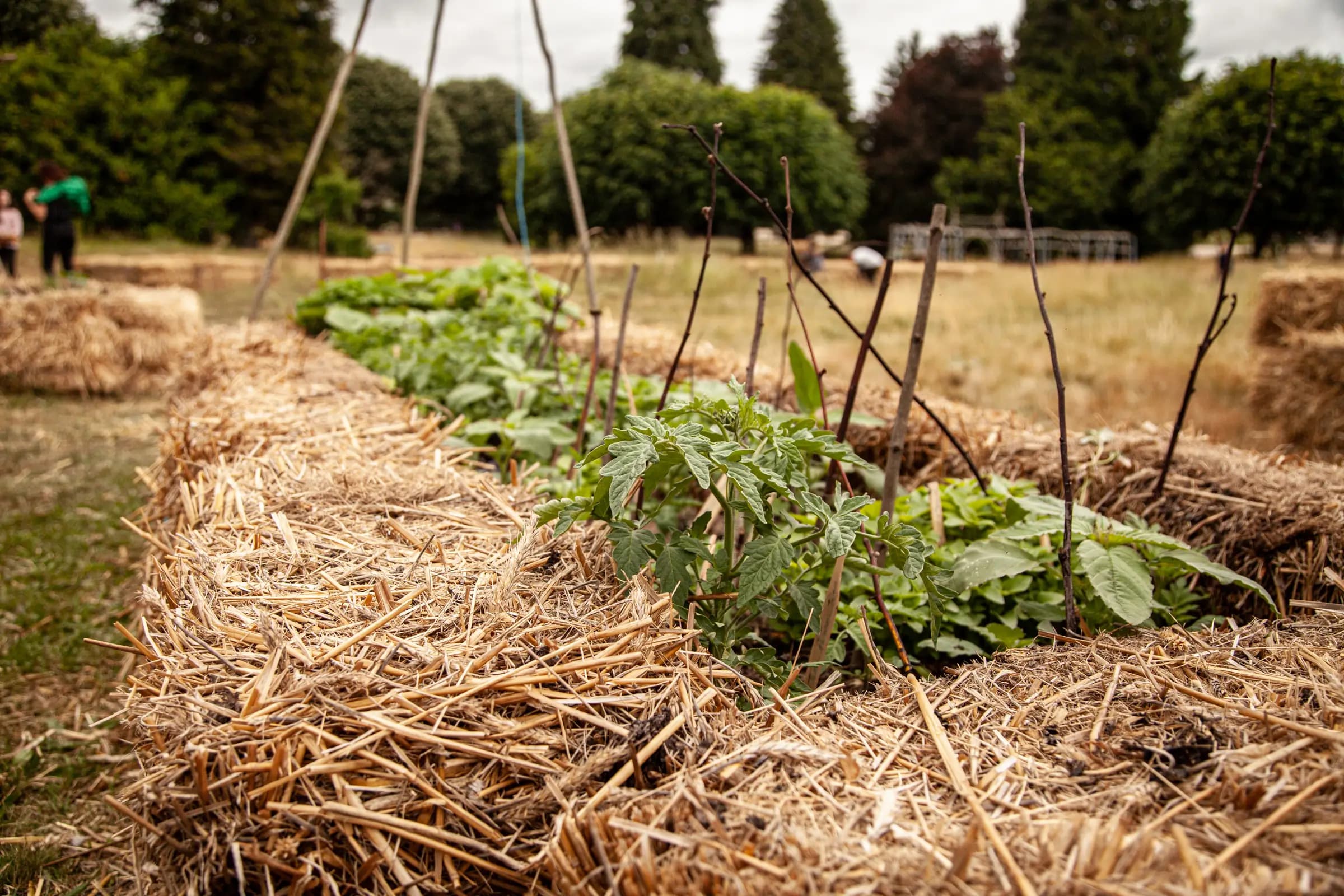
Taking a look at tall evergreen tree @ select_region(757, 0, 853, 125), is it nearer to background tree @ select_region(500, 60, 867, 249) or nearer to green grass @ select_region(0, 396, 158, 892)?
background tree @ select_region(500, 60, 867, 249)

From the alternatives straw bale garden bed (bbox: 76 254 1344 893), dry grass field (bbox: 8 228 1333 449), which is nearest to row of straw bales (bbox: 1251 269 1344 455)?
dry grass field (bbox: 8 228 1333 449)

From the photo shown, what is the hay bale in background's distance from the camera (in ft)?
21.8

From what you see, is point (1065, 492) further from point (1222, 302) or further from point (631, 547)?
point (631, 547)

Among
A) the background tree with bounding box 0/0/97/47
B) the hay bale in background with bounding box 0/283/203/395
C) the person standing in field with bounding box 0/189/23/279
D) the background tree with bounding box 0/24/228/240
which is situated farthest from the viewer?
the background tree with bounding box 0/24/228/240

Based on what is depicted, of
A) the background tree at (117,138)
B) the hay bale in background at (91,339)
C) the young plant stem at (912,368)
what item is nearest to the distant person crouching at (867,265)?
the hay bale in background at (91,339)

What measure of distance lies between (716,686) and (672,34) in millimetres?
27311

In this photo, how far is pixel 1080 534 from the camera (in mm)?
1922

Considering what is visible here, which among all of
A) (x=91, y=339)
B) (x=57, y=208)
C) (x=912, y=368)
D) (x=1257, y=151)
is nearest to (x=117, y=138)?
(x=57, y=208)

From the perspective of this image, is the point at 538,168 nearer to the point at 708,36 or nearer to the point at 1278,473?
the point at 708,36

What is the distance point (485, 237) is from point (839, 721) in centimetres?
3341

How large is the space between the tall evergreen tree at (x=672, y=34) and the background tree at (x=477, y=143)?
17.4 m

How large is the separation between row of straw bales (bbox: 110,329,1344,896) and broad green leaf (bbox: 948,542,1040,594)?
8.8 inches

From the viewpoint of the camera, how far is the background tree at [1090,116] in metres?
26.4

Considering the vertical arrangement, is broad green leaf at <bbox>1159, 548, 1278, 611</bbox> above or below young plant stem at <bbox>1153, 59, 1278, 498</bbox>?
below
